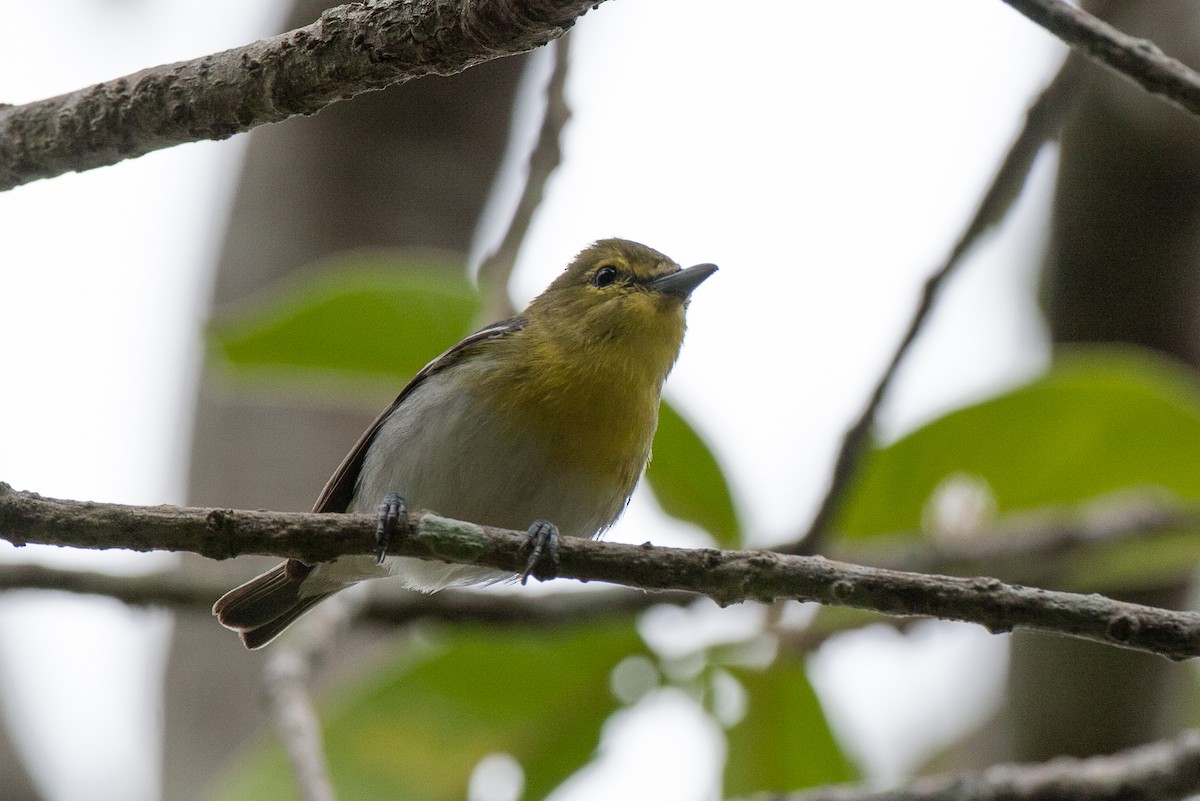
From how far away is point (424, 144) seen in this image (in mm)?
6445

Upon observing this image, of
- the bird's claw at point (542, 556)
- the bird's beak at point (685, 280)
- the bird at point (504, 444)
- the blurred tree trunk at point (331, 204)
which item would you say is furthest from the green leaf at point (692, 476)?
the bird's claw at point (542, 556)

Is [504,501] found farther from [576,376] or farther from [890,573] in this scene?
[890,573]

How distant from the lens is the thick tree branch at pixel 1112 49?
278 cm

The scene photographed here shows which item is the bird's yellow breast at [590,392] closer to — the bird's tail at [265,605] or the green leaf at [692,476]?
the green leaf at [692,476]

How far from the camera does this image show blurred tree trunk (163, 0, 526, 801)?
608 cm

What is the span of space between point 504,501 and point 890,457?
5.03 ft

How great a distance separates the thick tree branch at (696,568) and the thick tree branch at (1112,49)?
1161 millimetres

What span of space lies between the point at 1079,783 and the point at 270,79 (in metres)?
2.84

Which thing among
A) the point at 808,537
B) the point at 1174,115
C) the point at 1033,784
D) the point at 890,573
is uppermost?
the point at 1174,115

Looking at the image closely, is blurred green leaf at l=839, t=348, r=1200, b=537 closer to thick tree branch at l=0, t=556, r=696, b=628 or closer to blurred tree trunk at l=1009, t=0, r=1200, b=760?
blurred tree trunk at l=1009, t=0, r=1200, b=760

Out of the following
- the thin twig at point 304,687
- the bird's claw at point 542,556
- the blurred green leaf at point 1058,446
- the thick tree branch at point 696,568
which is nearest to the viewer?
the thick tree branch at point 696,568

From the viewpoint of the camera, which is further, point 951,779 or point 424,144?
point 424,144

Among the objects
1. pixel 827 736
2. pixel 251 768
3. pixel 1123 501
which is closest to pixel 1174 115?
pixel 1123 501

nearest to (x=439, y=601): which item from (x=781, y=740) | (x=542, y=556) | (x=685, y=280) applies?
(x=781, y=740)
